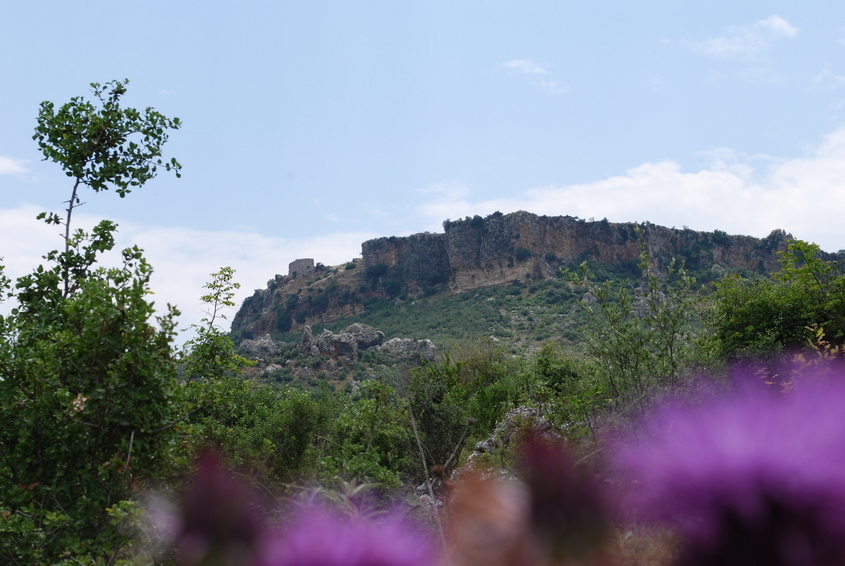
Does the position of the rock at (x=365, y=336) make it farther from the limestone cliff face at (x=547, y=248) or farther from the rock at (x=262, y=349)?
the limestone cliff face at (x=547, y=248)

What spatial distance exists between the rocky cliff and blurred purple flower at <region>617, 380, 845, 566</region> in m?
76.3

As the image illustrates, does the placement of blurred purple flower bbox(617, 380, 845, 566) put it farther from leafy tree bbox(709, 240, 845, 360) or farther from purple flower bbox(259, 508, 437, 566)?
leafy tree bbox(709, 240, 845, 360)

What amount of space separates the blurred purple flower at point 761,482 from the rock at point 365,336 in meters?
64.2

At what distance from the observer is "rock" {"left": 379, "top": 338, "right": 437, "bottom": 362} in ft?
170

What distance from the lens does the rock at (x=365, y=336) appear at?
6506 cm

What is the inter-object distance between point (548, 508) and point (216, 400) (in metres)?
4.28

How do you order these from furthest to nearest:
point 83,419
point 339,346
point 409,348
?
point 339,346 < point 409,348 < point 83,419

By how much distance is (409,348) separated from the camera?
57531 mm

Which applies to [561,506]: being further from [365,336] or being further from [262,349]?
[262,349]

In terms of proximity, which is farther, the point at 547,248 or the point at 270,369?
the point at 547,248

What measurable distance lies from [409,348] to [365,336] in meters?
9.81

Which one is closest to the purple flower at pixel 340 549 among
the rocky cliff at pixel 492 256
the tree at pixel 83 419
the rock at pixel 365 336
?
the tree at pixel 83 419

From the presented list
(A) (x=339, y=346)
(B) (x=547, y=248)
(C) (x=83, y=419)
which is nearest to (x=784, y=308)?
(C) (x=83, y=419)

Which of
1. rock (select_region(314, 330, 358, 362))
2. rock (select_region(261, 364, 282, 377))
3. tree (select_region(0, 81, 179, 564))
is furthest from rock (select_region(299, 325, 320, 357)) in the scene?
tree (select_region(0, 81, 179, 564))
